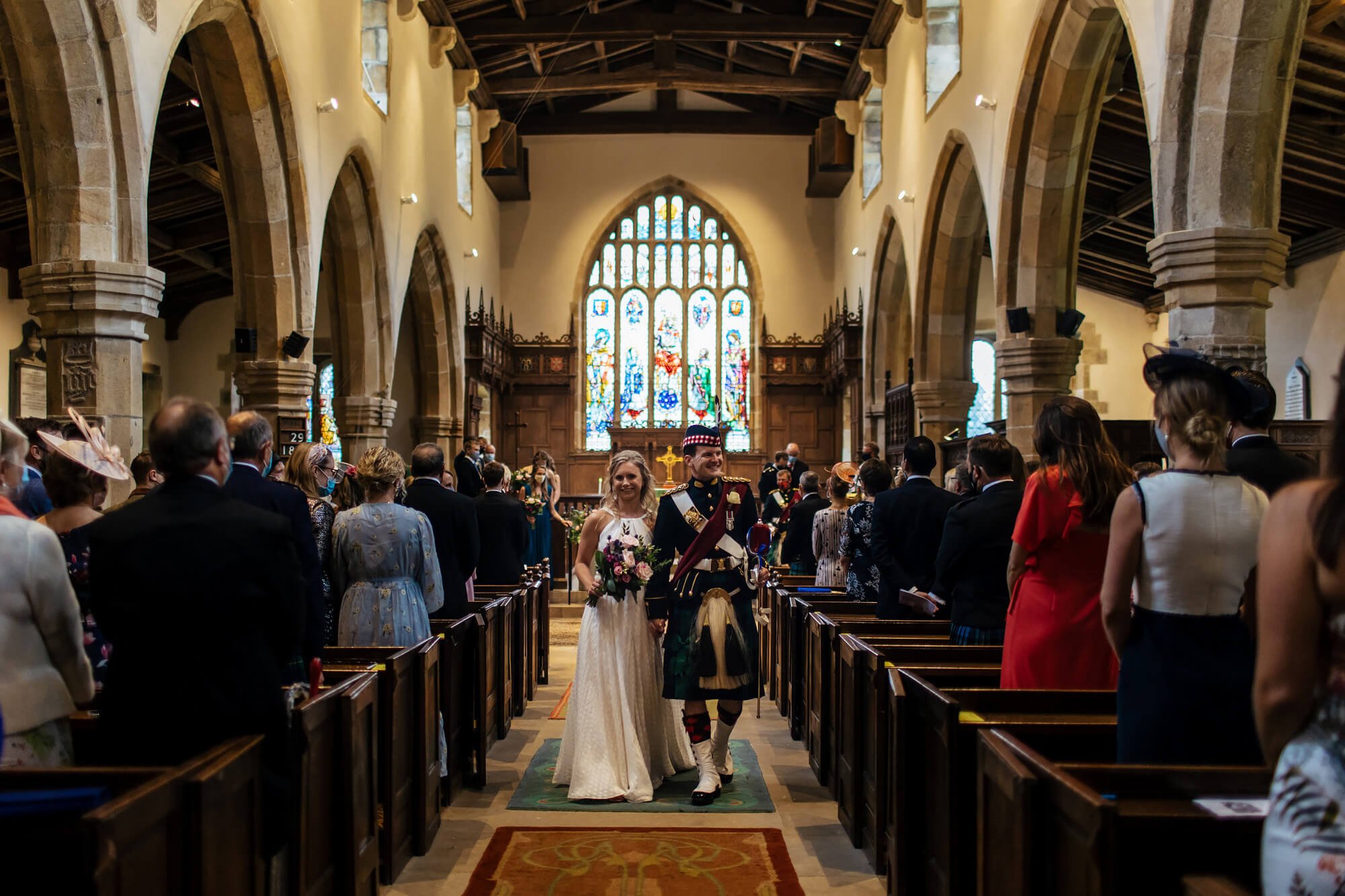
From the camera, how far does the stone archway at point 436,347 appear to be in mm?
14789

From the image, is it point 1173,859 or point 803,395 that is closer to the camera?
point 1173,859

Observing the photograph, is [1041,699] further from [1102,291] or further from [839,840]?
[1102,291]

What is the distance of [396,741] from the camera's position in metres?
3.71

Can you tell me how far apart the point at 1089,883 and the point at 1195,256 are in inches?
165

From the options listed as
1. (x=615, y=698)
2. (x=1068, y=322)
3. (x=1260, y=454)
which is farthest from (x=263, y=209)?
(x=1260, y=454)

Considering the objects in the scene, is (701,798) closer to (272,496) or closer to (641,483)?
(641,483)

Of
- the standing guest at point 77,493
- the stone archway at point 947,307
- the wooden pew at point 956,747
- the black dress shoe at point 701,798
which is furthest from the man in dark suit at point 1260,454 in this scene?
the stone archway at point 947,307

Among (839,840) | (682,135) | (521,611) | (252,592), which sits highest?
(682,135)

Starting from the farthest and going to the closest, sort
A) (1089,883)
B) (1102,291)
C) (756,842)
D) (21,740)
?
(1102,291) → (756,842) → (21,740) → (1089,883)

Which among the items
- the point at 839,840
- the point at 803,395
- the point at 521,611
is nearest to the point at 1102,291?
the point at 803,395

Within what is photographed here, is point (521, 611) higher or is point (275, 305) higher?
point (275, 305)

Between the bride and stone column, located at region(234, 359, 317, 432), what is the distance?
505cm

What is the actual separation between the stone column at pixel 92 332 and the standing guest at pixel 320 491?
89.0 inches

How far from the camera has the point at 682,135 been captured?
746 inches
